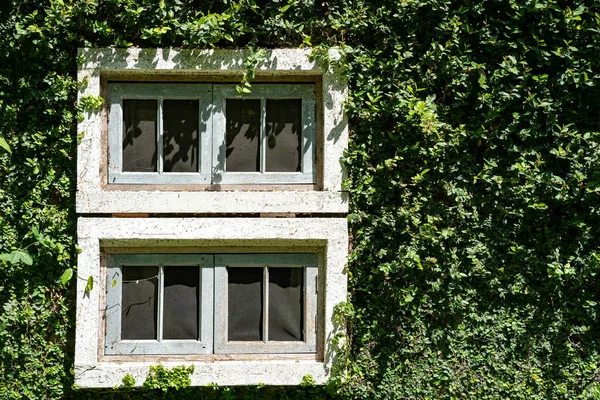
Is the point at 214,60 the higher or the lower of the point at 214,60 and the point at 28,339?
the higher

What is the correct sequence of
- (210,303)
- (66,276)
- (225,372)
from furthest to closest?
(210,303) → (225,372) → (66,276)

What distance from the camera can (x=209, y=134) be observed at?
152 inches

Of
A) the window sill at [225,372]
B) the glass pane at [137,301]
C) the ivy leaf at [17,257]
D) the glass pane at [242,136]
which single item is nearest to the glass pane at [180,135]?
the glass pane at [242,136]

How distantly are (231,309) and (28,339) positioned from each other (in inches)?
50.9

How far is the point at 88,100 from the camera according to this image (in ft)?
12.2

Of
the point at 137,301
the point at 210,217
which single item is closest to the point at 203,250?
the point at 210,217

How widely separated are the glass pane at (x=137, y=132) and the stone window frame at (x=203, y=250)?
41 cm

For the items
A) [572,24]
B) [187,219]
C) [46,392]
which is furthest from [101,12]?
[572,24]

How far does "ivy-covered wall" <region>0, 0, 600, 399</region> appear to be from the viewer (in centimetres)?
372

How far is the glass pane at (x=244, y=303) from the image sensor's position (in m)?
3.89

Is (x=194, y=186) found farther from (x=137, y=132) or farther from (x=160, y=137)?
(x=137, y=132)

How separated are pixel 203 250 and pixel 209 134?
0.77 m

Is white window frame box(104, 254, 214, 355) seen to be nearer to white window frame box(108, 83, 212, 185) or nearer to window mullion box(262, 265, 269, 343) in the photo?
window mullion box(262, 265, 269, 343)

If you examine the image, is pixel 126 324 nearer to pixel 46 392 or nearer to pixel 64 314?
pixel 64 314
